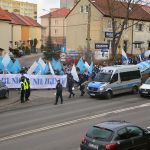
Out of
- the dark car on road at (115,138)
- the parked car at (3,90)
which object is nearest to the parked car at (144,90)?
the parked car at (3,90)

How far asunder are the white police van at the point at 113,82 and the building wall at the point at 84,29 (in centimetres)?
2990

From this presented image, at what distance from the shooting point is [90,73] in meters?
36.9

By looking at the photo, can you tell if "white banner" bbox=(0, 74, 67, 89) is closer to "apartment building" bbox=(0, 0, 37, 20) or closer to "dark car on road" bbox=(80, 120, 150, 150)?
"dark car on road" bbox=(80, 120, 150, 150)

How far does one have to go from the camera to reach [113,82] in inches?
1235

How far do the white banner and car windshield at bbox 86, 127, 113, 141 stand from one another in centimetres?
1886

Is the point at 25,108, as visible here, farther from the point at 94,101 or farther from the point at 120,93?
the point at 120,93

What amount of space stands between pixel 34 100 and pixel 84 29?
36.4 m

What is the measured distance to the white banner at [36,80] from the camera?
33375mm

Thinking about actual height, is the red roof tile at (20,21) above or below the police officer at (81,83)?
above

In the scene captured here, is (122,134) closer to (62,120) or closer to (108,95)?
(62,120)

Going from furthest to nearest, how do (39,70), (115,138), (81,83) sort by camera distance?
(39,70) < (81,83) < (115,138)

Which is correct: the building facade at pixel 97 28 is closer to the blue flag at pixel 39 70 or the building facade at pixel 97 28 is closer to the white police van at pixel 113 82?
the blue flag at pixel 39 70

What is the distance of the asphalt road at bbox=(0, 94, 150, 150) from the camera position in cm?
1854

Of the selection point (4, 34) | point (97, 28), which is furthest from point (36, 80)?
point (97, 28)
